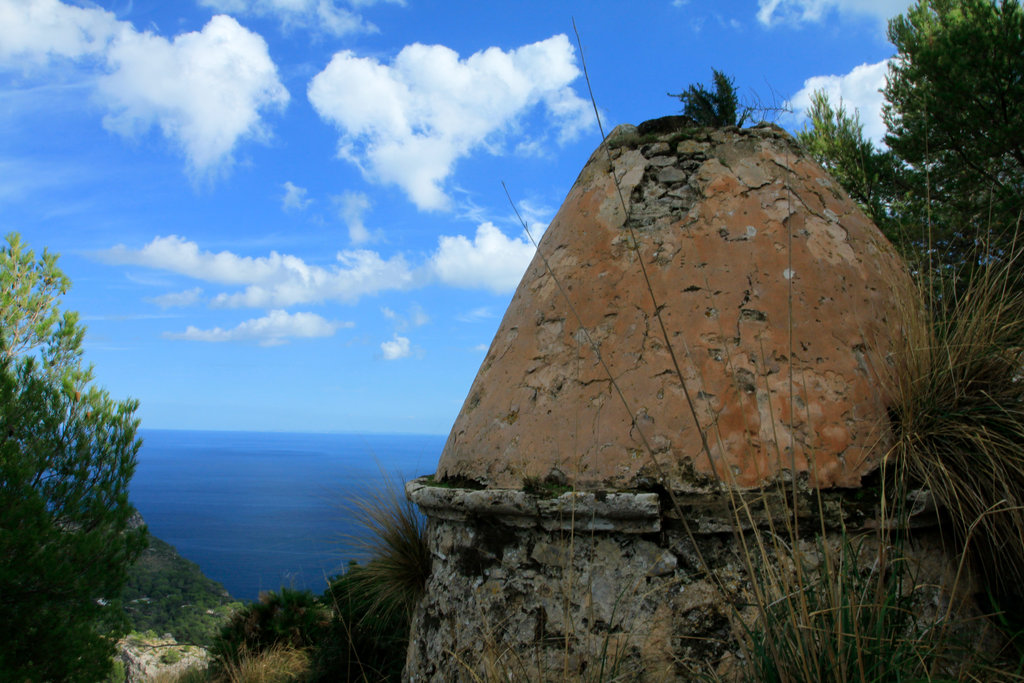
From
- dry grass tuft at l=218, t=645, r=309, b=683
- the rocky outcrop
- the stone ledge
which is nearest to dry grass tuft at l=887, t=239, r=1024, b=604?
the stone ledge

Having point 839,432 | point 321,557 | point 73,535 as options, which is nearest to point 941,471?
point 839,432

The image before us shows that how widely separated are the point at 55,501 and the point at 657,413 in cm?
849

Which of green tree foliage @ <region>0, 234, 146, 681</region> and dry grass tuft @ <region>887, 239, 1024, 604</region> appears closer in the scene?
dry grass tuft @ <region>887, 239, 1024, 604</region>

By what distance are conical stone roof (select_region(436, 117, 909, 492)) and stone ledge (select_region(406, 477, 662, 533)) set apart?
0.09 meters

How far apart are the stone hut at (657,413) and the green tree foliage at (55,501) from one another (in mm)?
6434

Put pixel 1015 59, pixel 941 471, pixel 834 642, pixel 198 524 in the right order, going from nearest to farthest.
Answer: pixel 834 642
pixel 941 471
pixel 1015 59
pixel 198 524

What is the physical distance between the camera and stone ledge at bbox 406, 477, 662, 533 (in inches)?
82.0

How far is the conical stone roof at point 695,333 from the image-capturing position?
7.11ft

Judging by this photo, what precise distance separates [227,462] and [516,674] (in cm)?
10390

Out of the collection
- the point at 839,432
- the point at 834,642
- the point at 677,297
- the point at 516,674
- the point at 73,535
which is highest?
the point at 677,297

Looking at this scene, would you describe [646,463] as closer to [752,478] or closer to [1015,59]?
[752,478]

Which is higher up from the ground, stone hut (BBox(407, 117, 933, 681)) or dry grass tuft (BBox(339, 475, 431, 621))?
stone hut (BBox(407, 117, 933, 681))

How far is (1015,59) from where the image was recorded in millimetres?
6914

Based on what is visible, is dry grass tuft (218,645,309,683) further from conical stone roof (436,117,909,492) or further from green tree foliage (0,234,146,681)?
conical stone roof (436,117,909,492)
